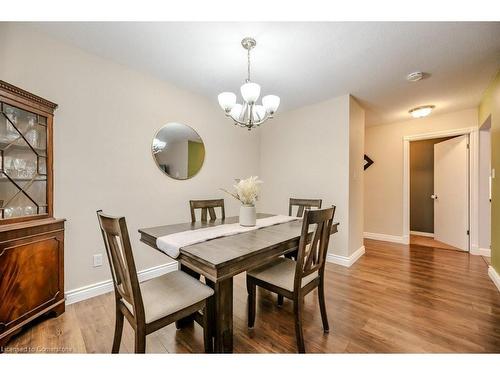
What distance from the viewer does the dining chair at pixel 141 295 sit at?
1022mm

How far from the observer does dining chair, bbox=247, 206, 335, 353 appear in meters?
1.34

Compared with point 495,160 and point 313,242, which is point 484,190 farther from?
point 313,242

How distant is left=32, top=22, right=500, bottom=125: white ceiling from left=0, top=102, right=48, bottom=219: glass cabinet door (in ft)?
2.60

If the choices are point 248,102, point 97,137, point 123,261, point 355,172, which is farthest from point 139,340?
point 355,172

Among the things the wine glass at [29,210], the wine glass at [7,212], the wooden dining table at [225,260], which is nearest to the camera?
the wooden dining table at [225,260]

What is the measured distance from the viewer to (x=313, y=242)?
4.68 ft

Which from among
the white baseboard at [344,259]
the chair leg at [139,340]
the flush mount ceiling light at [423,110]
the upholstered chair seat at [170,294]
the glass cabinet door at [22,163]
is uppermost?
the flush mount ceiling light at [423,110]

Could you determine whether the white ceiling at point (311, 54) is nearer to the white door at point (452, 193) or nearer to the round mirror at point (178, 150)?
the round mirror at point (178, 150)

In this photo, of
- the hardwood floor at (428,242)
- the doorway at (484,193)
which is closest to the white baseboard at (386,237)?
the hardwood floor at (428,242)

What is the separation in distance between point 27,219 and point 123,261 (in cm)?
110

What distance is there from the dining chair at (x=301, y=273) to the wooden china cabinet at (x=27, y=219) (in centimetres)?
155

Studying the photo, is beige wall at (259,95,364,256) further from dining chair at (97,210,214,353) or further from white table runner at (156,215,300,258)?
dining chair at (97,210,214,353)
